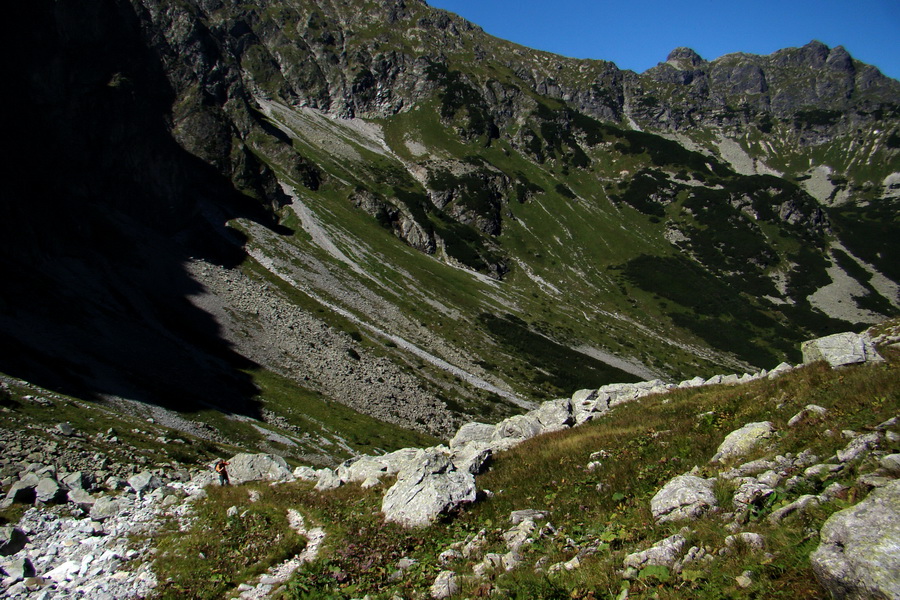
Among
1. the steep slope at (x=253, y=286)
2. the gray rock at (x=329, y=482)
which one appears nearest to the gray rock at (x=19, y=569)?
the gray rock at (x=329, y=482)

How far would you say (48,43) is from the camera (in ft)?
349

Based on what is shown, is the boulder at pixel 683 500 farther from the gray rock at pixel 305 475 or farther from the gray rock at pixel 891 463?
the gray rock at pixel 305 475

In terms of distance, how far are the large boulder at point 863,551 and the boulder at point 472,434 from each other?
17.9 meters

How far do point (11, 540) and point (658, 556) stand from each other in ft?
49.7

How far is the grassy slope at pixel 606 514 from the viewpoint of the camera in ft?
19.6

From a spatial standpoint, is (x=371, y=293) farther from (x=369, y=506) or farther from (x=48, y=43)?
(x=369, y=506)

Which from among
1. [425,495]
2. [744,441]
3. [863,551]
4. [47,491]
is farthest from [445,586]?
[47,491]

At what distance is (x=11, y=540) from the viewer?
39.0 ft

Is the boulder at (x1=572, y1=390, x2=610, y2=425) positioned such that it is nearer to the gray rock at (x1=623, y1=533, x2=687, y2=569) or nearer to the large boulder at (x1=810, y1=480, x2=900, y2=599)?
the gray rock at (x1=623, y1=533, x2=687, y2=569)

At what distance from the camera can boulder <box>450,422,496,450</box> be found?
22812mm

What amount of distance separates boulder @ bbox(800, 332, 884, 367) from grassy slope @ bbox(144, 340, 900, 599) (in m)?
0.81

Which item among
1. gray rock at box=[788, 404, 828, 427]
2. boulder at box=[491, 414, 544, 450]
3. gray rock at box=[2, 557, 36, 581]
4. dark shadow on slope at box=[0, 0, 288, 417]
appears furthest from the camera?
dark shadow on slope at box=[0, 0, 288, 417]

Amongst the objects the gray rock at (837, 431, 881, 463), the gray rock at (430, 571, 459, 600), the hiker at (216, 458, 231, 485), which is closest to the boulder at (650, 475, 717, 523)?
the gray rock at (837, 431, 881, 463)

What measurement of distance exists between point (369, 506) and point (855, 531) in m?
11.2
